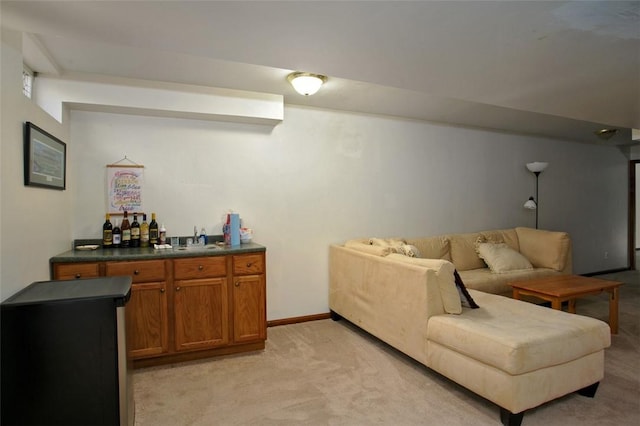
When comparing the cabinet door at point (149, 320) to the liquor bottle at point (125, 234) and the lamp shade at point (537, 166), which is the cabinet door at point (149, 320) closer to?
the liquor bottle at point (125, 234)

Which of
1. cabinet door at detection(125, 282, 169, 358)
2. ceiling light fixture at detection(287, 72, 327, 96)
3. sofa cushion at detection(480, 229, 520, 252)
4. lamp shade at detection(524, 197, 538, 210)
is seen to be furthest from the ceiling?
lamp shade at detection(524, 197, 538, 210)

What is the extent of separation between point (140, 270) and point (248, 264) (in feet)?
2.64

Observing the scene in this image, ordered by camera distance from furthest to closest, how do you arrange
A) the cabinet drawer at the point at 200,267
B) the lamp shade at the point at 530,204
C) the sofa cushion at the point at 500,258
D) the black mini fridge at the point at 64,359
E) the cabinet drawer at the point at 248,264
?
the lamp shade at the point at 530,204 < the sofa cushion at the point at 500,258 < the cabinet drawer at the point at 248,264 < the cabinet drawer at the point at 200,267 < the black mini fridge at the point at 64,359

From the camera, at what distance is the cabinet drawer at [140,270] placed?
2619 mm

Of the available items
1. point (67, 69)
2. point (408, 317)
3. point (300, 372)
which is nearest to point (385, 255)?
point (408, 317)

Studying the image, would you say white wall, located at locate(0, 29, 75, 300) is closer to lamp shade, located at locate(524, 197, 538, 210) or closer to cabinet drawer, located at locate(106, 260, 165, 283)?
cabinet drawer, located at locate(106, 260, 165, 283)

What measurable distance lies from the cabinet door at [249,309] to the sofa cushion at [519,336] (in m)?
1.37

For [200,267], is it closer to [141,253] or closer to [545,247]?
[141,253]

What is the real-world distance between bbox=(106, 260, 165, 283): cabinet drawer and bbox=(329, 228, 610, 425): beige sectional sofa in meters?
1.71

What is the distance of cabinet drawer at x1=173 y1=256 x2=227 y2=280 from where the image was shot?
2791mm

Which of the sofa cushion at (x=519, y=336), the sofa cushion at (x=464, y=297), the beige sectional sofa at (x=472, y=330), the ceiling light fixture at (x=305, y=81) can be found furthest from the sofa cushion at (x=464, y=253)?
the ceiling light fixture at (x=305, y=81)

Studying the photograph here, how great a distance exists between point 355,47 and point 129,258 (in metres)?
2.14

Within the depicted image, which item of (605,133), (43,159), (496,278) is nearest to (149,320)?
(43,159)

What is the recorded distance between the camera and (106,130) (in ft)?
10.2
